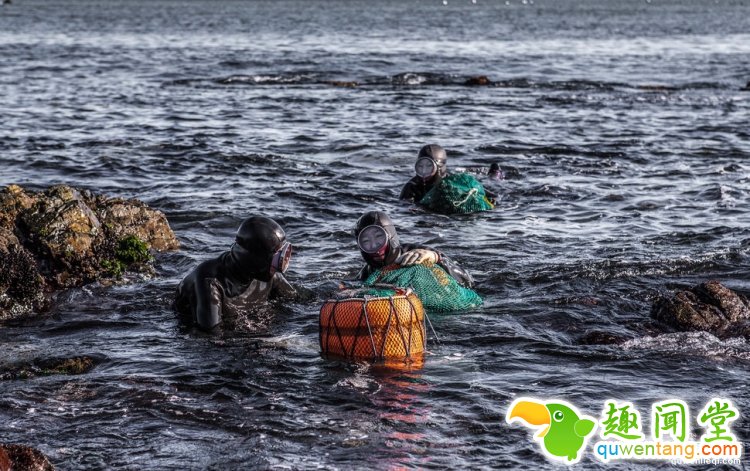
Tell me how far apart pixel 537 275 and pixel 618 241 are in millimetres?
2383

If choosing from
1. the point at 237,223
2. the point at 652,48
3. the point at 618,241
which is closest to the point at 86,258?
the point at 237,223

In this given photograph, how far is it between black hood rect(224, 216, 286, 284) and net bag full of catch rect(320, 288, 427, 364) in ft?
3.65

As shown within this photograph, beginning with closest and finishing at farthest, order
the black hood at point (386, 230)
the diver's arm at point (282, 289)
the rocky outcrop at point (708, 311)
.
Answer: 1. the rocky outcrop at point (708, 311)
2. the black hood at point (386, 230)
3. the diver's arm at point (282, 289)

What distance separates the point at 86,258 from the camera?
41.4 ft

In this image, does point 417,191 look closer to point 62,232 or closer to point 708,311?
point 62,232

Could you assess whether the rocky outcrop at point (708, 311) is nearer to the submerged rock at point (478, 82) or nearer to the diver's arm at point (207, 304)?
the diver's arm at point (207, 304)

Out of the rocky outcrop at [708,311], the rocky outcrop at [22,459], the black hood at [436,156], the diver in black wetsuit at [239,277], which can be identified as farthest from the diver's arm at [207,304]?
the black hood at [436,156]

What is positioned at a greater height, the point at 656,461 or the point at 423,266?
the point at 423,266

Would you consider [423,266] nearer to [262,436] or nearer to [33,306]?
[262,436]

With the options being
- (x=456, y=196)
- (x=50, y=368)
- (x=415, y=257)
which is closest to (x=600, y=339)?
(x=415, y=257)

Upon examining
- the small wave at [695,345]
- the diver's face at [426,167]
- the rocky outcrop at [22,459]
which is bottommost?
the small wave at [695,345]

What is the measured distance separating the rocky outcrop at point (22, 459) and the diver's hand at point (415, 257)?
4.69 meters

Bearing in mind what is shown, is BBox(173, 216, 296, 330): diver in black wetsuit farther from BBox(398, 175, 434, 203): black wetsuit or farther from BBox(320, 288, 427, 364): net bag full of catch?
BBox(398, 175, 434, 203): black wetsuit

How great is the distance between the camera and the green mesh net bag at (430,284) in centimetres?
1087
